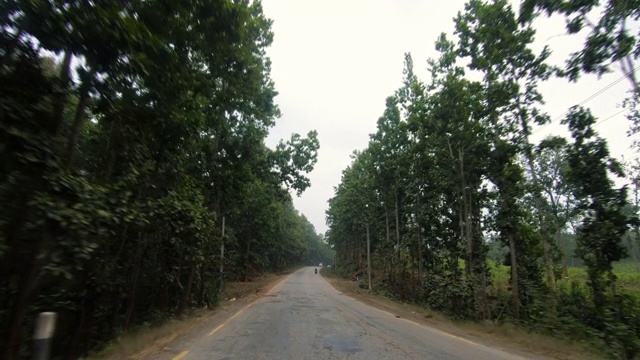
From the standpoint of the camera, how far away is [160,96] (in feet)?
27.1

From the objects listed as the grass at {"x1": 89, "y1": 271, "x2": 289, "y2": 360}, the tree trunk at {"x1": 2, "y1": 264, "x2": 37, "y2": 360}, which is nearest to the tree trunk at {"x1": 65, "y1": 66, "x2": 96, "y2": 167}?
the tree trunk at {"x1": 2, "y1": 264, "x2": 37, "y2": 360}

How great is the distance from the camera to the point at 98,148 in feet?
30.2

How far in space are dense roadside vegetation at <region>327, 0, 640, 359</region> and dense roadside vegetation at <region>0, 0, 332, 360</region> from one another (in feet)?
30.1

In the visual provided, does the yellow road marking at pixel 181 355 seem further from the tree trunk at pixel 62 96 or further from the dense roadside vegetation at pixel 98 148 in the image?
the tree trunk at pixel 62 96

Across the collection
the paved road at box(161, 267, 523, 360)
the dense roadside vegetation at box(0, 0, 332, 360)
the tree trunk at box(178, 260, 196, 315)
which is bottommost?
the paved road at box(161, 267, 523, 360)

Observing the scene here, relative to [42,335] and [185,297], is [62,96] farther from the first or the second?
[185,297]

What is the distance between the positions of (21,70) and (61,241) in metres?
2.49

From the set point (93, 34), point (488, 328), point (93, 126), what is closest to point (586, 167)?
point (488, 328)

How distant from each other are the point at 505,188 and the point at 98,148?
1604 cm

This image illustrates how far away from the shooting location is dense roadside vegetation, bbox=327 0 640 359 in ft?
41.9

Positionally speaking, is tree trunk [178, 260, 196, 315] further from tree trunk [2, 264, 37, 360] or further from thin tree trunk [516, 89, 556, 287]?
thin tree trunk [516, 89, 556, 287]

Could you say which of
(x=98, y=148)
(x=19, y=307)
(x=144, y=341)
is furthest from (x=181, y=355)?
(x=98, y=148)

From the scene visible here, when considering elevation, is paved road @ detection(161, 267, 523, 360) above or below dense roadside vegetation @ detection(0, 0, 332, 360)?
below

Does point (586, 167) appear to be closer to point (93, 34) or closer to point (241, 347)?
point (241, 347)
